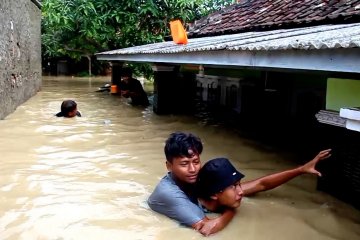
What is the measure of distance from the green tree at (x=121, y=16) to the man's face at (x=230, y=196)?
37.1ft

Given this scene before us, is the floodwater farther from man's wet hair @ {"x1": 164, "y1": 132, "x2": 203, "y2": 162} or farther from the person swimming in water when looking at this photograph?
the person swimming in water

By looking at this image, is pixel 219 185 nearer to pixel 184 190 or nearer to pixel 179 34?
pixel 184 190

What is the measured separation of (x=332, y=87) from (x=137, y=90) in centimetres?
731

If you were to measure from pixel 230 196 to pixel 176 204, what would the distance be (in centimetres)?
41

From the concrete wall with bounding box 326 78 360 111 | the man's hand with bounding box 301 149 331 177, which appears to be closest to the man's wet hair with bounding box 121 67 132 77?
the concrete wall with bounding box 326 78 360 111

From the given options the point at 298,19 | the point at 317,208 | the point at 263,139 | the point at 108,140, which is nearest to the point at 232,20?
the point at 298,19

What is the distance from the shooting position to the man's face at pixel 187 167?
9.91ft

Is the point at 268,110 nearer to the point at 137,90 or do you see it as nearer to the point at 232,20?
the point at 232,20

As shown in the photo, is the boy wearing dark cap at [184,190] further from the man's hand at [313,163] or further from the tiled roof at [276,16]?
the tiled roof at [276,16]

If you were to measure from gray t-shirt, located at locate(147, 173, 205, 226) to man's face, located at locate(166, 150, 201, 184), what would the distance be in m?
0.11

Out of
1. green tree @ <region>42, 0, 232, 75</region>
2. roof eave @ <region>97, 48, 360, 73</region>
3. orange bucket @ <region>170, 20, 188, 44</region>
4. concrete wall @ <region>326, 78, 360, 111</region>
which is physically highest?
green tree @ <region>42, 0, 232, 75</region>

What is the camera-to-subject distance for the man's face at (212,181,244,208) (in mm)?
3020

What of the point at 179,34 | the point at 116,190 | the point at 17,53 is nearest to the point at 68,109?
the point at 17,53

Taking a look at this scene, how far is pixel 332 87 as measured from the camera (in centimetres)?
356
